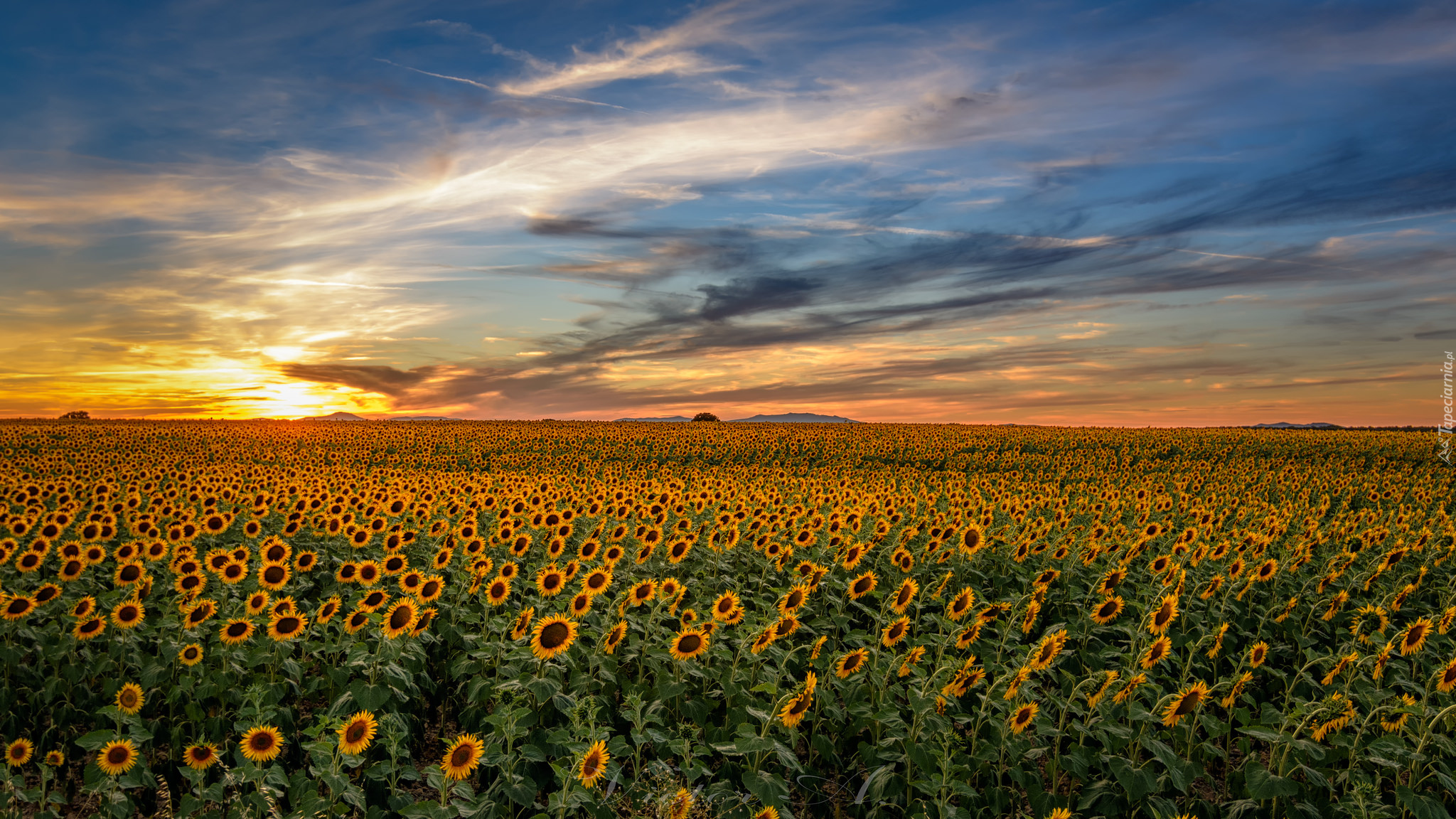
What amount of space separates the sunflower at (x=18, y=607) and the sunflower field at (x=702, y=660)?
0.02m

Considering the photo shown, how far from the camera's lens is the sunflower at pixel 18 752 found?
18.4ft

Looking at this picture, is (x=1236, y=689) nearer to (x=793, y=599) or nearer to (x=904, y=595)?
(x=904, y=595)

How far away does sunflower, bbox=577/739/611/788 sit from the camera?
4531 millimetres

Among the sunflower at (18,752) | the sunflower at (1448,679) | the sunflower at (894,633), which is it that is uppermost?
the sunflower at (894,633)

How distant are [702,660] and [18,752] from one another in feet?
16.6

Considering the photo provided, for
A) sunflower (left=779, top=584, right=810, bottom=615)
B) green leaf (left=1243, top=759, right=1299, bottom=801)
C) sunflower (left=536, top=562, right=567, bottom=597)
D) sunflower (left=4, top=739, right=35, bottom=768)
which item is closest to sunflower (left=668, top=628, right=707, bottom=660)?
sunflower (left=779, top=584, right=810, bottom=615)

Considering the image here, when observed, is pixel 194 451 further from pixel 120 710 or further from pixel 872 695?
pixel 872 695

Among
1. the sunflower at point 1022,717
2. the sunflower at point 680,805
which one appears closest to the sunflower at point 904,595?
the sunflower at point 1022,717

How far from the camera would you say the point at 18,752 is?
5672 mm

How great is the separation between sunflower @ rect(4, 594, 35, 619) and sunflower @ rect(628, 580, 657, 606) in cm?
563

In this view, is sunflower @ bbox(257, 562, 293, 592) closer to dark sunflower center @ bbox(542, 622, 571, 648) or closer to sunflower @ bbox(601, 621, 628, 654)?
dark sunflower center @ bbox(542, 622, 571, 648)

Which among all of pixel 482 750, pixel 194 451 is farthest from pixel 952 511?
pixel 194 451

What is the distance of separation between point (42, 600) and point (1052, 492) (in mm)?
16579

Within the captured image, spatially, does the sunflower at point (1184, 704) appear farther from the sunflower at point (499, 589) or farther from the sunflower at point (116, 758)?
the sunflower at point (116, 758)
